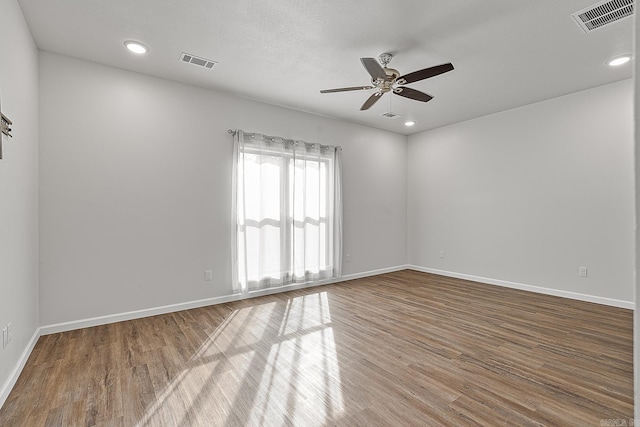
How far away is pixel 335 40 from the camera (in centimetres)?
284

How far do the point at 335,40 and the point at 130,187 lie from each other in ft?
8.99

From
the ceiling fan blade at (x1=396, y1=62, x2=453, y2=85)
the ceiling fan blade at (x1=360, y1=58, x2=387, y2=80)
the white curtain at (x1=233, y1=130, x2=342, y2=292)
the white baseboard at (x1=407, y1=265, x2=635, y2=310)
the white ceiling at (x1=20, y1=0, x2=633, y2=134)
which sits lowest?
the white baseboard at (x1=407, y1=265, x2=635, y2=310)

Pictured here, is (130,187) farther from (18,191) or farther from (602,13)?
(602,13)

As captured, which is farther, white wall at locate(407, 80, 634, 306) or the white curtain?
the white curtain

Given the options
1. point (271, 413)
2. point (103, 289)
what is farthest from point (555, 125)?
point (103, 289)

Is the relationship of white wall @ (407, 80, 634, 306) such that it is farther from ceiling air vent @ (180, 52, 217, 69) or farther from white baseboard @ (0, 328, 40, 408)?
white baseboard @ (0, 328, 40, 408)

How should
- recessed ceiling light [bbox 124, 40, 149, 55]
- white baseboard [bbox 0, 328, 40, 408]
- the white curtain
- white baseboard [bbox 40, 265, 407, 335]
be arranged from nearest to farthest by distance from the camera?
white baseboard [bbox 0, 328, 40, 408]
recessed ceiling light [bbox 124, 40, 149, 55]
white baseboard [bbox 40, 265, 407, 335]
the white curtain

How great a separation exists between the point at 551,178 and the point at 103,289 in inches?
237

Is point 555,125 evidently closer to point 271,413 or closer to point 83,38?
point 271,413

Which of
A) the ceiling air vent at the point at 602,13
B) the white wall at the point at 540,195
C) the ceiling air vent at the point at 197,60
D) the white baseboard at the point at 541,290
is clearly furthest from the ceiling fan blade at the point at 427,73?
the white baseboard at the point at 541,290

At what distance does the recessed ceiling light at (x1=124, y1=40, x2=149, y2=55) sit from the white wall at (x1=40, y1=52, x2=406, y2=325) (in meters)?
0.57

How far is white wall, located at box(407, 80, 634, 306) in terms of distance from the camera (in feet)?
12.7

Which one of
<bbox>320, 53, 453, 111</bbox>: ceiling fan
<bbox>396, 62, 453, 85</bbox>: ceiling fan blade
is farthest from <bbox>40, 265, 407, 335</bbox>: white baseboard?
<bbox>396, 62, 453, 85</bbox>: ceiling fan blade

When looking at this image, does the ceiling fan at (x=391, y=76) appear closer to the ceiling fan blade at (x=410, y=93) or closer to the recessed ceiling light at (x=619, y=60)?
the ceiling fan blade at (x=410, y=93)
